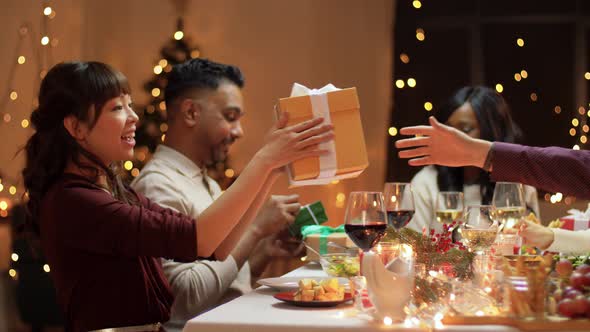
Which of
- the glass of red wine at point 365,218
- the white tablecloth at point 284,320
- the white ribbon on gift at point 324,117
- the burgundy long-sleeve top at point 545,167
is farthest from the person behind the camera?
the burgundy long-sleeve top at point 545,167

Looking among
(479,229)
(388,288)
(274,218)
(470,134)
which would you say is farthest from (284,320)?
(470,134)

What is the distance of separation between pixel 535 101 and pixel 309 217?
2.81 metres

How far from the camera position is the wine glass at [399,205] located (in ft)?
6.87

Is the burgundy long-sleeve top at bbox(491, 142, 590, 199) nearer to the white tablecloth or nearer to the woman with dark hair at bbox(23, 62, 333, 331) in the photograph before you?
the woman with dark hair at bbox(23, 62, 333, 331)

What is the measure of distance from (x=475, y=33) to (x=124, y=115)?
369cm

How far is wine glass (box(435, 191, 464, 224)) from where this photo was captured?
2449 millimetres

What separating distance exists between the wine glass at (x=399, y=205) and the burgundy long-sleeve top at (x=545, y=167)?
0.82ft

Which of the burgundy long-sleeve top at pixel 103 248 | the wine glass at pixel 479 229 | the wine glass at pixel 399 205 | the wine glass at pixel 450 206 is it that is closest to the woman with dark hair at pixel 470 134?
the wine glass at pixel 450 206

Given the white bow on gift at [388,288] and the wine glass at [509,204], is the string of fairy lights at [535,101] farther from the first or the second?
the white bow on gift at [388,288]

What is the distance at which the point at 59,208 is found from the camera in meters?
1.92

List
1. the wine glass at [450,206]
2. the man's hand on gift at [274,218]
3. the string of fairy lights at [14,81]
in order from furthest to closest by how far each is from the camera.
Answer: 1. the string of fairy lights at [14,81]
2. the man's hand on gift at [274,218]
3. the wine glass at [450,206]

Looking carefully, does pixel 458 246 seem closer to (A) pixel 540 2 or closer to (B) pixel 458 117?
(B) pixel 458 117

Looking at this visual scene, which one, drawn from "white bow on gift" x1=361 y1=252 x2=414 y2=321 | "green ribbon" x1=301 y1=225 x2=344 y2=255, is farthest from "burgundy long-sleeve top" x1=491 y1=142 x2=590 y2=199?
"white bow on gift" x1=361 y1=252 x2=414 y2=321

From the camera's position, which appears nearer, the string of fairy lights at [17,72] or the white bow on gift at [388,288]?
the white bow on gift at [388,288]
